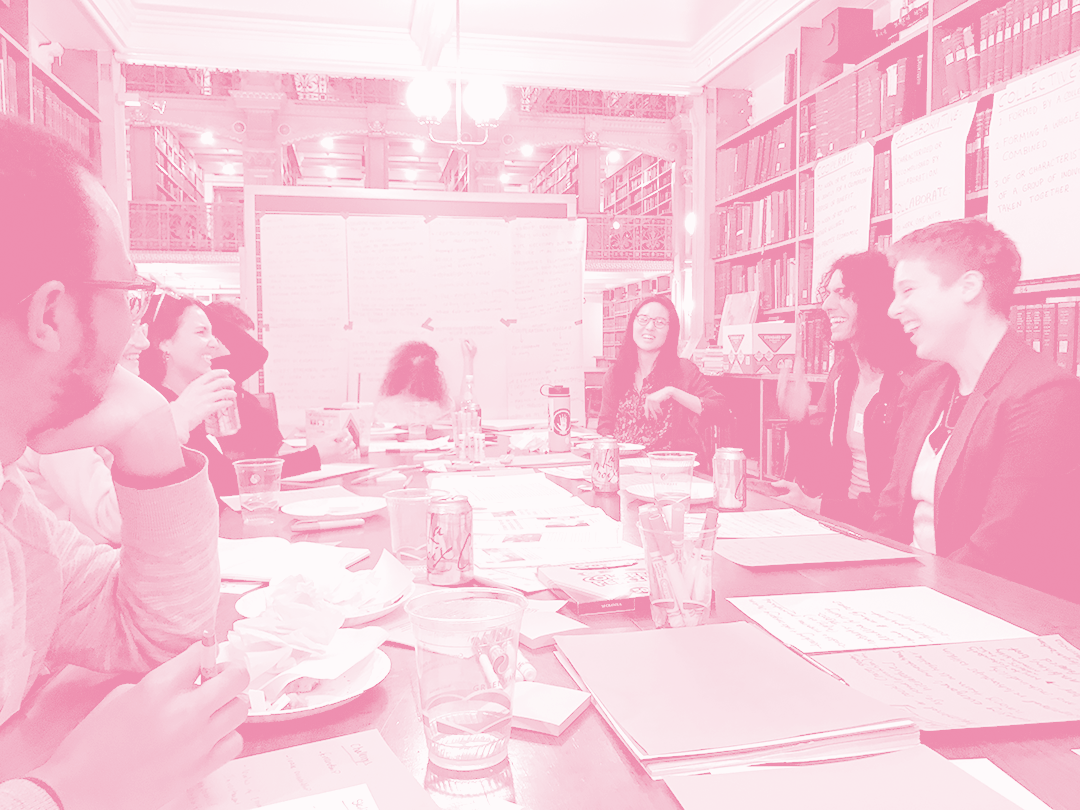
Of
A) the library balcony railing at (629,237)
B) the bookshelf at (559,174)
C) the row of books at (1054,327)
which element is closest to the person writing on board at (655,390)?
the row of books at (1054,327)

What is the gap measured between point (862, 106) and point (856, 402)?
6.93 ft

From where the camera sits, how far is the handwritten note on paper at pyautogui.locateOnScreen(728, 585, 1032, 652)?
0.82 metres

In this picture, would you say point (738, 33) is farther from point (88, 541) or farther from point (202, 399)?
point (88, 541)

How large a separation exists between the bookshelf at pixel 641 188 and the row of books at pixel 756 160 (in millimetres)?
5035

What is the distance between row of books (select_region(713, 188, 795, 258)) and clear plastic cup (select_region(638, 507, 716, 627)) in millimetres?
4246

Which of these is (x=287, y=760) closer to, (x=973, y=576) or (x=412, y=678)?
(x=412, y=678)

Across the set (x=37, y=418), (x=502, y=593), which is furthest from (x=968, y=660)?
(x=37, y=418)

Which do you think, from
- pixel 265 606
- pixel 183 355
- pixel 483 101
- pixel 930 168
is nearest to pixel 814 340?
pixel 930 168

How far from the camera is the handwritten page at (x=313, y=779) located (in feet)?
1.71

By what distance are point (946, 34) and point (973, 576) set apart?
320 cm

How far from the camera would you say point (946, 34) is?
335cm

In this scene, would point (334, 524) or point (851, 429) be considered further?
point (851, 429)

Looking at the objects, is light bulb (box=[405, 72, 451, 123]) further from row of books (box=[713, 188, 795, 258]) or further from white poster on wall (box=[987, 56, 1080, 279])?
white poster on wall (box=[987, 56, 1080, 279])

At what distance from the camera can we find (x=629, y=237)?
404 inches
